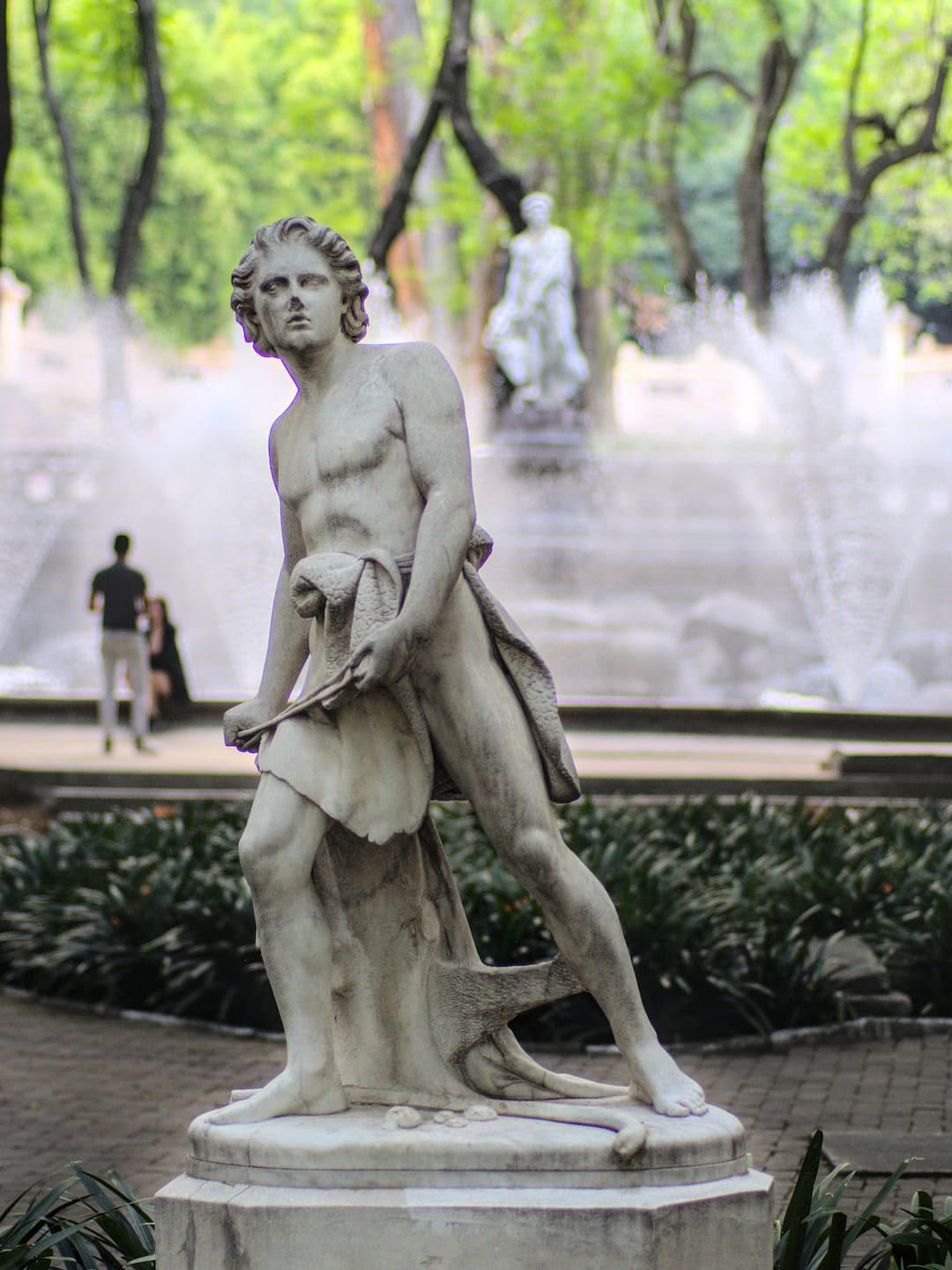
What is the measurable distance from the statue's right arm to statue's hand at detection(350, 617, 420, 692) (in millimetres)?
391

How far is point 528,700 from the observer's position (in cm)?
403

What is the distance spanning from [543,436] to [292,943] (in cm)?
2023

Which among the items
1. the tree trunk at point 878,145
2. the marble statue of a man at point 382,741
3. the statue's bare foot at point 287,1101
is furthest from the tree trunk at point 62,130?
the statue's bare foot at point 287,1101

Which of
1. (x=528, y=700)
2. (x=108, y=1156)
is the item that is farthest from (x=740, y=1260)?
(x=108, y=1156)

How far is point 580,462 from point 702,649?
263 cm

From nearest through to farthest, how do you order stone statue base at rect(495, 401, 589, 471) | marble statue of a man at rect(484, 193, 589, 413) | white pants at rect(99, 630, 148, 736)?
white pants at rect(99, 630, 148, 736), stone statue base at rect(495, 401, 589, 471), marble statue of a man at rect(484, 193, 589, 413)

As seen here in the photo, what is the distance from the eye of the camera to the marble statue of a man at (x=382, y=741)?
3.89m

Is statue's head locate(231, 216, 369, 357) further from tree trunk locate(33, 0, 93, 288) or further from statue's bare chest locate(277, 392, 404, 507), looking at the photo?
tree trunk locate(33, 0, 93, 288)

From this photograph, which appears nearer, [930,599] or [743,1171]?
[743,1171]

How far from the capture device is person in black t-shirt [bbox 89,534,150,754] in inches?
577

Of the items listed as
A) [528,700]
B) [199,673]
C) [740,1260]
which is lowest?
[199,673]

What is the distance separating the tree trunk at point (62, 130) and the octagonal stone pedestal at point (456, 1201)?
1010 inches

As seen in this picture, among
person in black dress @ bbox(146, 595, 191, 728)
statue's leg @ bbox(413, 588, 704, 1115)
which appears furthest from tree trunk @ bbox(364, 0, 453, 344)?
statue's leg @ bbox(413, 588, 704, 1115)

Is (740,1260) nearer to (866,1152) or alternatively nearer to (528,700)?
(528,700)
